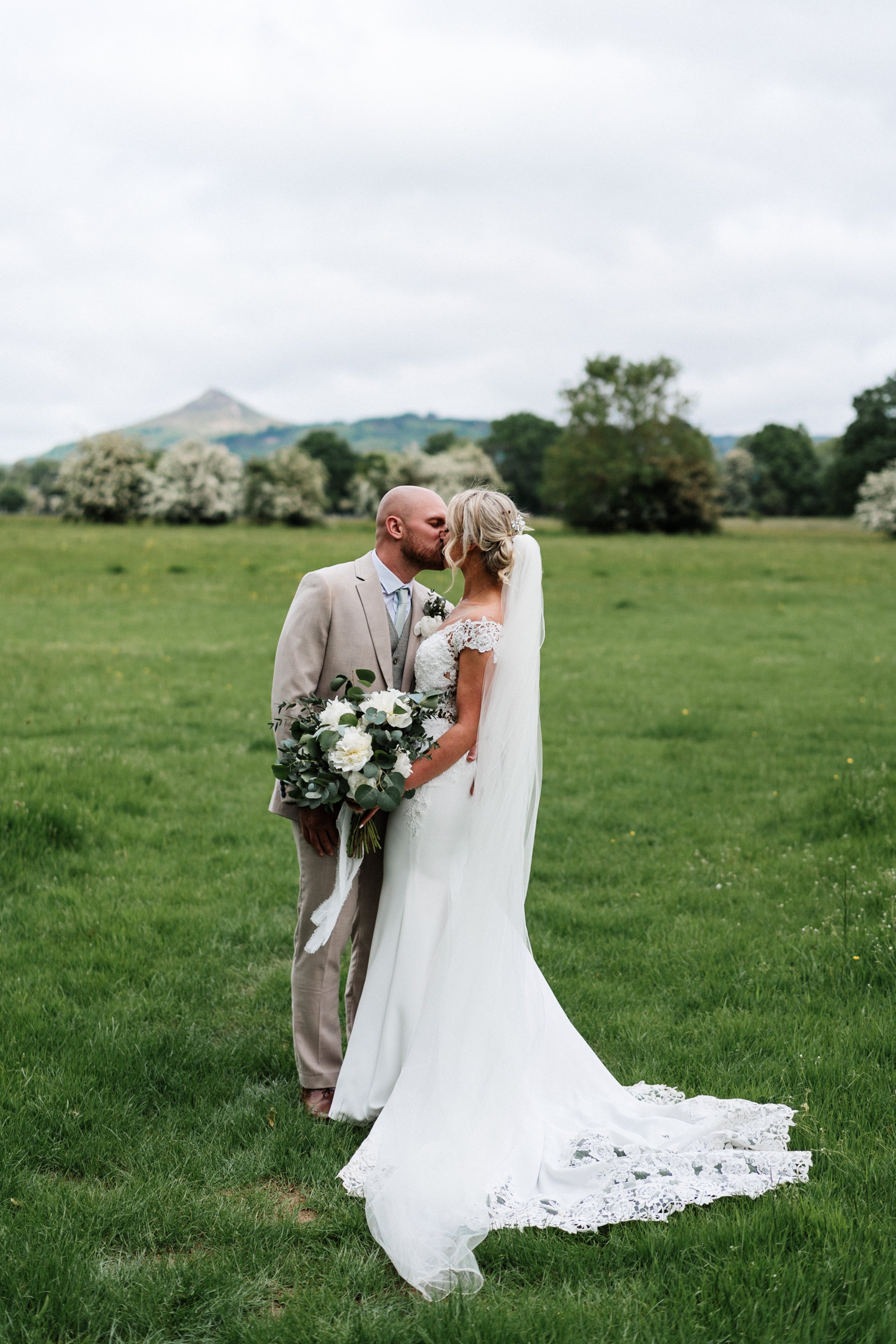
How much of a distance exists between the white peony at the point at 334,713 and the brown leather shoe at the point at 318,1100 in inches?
78.0

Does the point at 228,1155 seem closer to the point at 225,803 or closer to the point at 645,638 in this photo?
the point at 225,803

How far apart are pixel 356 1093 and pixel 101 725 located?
30.3 feet

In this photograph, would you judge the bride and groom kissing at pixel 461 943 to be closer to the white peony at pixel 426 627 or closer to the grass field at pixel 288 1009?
the white peony at pixel 426 627

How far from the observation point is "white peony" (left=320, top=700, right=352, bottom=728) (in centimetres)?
443

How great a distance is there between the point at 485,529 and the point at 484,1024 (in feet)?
7.63

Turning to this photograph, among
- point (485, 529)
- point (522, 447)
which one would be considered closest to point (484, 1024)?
point (485, 529)

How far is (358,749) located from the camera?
14.3 ft

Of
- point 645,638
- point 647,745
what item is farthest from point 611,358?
point 647,745

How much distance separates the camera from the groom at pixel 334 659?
4984mm

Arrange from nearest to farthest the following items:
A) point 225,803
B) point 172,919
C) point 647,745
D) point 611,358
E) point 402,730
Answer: point 402,730 → point 172,919 → point 225,803 → point 647,745 → point 611,358

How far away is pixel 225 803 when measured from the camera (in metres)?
10.1

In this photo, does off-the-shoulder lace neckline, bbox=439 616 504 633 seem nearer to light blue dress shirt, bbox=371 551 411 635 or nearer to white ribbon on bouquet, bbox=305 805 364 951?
light blue dress shirt, bbox=371 551 411 635

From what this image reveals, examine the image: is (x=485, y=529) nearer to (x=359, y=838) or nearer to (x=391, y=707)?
(x=391, y=707)

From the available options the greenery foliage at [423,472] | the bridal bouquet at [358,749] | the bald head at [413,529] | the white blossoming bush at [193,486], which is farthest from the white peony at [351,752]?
the greenery foliage at [423,472]
